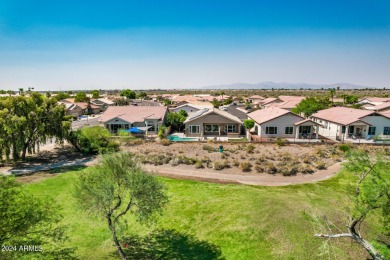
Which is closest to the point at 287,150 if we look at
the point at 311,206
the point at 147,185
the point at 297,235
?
Result: the point at 311,206

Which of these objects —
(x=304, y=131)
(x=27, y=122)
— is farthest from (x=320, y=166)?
(x=27, y=122)

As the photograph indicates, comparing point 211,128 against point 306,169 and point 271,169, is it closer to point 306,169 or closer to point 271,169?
point 271,169

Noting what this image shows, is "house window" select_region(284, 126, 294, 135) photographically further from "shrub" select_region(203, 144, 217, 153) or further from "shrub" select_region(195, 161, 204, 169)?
"shrub" select_region(195, 161, 204, 169)

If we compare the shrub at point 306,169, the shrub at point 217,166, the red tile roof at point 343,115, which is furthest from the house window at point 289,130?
the shrub at point 217,166

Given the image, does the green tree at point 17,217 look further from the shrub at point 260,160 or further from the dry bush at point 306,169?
the dry bush at point 306,169

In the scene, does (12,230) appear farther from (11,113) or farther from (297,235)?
(11,113)
